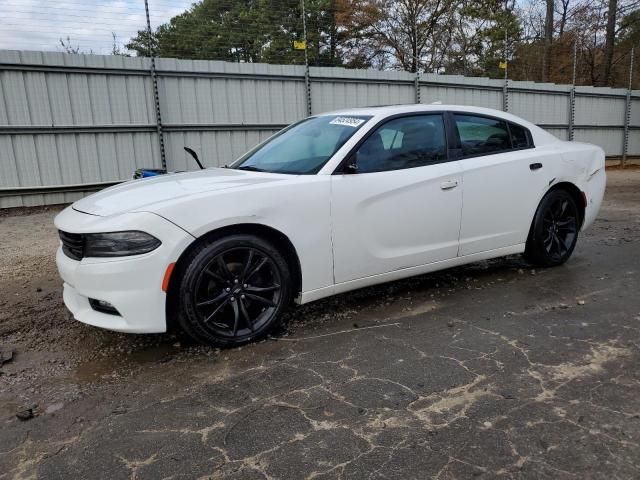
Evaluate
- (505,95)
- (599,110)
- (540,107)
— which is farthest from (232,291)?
(599,110)

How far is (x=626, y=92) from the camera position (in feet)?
59.2

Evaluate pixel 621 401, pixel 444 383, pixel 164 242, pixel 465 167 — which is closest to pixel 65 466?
pixel 164 242

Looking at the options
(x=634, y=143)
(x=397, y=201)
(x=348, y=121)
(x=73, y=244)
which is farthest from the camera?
(x=634, y=143)

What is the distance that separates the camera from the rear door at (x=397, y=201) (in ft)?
12.3

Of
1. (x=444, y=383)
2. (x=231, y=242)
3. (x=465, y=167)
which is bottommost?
(x=444, y=383)

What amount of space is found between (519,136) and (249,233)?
9.39 ft

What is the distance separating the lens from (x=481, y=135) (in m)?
4.61

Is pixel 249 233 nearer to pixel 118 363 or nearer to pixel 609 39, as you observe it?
pixel 118 363

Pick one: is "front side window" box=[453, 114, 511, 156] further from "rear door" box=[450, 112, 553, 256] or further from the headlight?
the headlight

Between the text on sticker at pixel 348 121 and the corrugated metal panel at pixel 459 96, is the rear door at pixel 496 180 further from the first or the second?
the corrugated metal panel at pixel 459 96

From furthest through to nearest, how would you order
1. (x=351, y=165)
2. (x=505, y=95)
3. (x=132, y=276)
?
1. (x=505, y=95)
2. (x=351, y=165)
3. (x=132, y=276)

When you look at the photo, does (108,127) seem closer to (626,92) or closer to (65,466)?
(65,466)

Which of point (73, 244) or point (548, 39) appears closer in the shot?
point (73, 244)

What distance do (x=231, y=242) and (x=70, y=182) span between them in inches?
271
